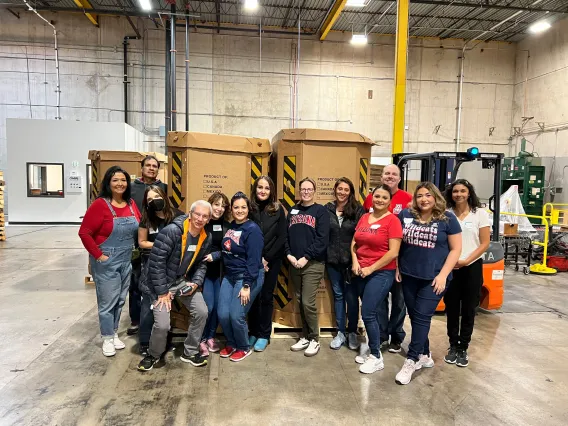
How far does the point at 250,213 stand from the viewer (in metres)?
3.30

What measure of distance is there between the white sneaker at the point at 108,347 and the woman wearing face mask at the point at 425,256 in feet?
7.86

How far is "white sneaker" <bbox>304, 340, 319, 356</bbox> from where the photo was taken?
3361 millimetres

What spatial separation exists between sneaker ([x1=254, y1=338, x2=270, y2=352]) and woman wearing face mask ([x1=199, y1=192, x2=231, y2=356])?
0.43 meters

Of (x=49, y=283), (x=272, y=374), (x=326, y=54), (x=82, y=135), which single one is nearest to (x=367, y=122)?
(x=326, y=54)

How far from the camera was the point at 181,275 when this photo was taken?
3.03 metres

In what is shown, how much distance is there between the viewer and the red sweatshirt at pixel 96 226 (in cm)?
307

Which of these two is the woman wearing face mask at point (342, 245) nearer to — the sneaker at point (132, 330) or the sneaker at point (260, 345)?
the sneaker at point (260, 345)

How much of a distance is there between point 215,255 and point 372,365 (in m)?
1.57

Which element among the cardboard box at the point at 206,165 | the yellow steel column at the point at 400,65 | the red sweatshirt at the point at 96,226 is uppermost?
the yellow steel column at the point at 400,65

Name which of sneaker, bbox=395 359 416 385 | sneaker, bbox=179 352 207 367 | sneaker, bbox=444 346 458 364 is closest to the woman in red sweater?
sneaker, bbox=179 352 207 367

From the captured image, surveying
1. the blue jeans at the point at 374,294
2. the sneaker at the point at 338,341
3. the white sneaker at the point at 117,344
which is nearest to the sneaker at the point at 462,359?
the blue jeans at the point at 374,294

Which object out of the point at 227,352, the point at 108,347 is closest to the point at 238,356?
the point at 227,352

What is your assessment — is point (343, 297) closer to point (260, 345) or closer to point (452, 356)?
point (260, 345)

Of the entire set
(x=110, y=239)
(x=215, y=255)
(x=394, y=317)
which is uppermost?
(x=110, y=239)
